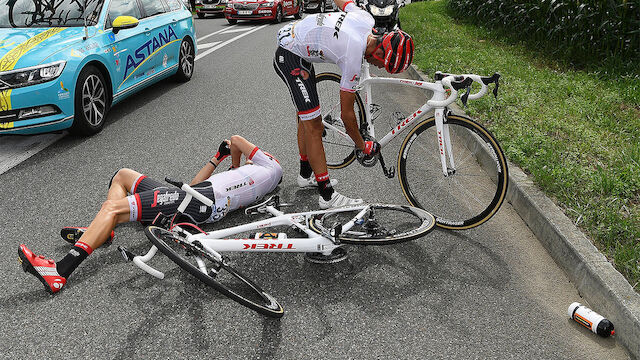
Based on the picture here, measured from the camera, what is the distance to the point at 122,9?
750 cm

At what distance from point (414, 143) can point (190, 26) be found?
6.49 metres

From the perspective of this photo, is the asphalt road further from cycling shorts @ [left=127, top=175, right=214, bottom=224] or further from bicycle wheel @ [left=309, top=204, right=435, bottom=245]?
cycling shorts @ [left=127, top=175, right=214, bottom=224]

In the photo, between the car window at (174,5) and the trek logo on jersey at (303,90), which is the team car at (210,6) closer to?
the car window at (174,5)

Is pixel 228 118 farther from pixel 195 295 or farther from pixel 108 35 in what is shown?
pixel 195 295

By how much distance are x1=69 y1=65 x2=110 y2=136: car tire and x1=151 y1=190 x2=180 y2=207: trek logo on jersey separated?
119 inches

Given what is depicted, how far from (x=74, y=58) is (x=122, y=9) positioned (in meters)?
1.75

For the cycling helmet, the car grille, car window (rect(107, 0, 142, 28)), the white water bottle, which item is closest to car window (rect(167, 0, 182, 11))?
car window (rect(107, 0, 142, 28))

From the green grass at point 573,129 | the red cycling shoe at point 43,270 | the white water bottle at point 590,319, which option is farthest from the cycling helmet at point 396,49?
the red cycling shoe at point 43,270

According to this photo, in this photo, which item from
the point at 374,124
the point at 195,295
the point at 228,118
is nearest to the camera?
the point at 195,295

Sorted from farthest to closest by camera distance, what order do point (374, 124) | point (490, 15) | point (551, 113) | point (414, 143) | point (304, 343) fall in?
point (490, 15)
point (551, 113)
point (374, 124)
point (414, 143)
point (304, 343)

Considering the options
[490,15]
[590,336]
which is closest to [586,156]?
[590,336]

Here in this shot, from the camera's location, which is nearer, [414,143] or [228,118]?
[414,143]

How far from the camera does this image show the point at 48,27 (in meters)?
6.61

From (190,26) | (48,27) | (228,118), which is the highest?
(48,27)
